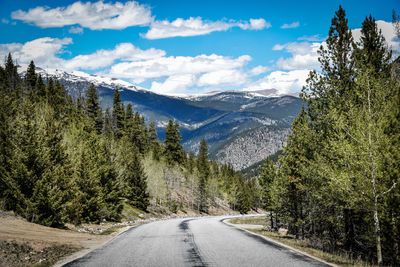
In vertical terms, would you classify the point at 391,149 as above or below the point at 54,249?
above

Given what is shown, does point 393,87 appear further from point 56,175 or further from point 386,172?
point 56,175

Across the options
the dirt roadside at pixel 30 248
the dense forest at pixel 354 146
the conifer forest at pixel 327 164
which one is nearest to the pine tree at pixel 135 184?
the conifer forest at pixel 327 164

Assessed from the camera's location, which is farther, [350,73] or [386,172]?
[350,73]

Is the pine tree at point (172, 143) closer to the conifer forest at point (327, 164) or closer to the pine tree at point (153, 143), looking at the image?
the pine tree at point (153, 143)

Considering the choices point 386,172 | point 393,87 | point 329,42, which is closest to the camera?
point 386,172

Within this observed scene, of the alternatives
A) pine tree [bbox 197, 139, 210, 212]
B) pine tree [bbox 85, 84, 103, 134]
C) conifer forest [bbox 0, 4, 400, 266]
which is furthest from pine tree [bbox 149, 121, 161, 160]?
conifer forest [bbox 0, 4, 400, 266]

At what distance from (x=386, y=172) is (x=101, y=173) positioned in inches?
1168

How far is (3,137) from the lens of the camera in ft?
80.9

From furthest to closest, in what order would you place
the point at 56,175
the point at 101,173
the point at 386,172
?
the point at 101,173
the point at 56,175
the point at 386,172

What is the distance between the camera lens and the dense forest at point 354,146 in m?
12.9

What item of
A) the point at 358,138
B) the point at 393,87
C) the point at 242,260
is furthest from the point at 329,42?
the point at 242,260

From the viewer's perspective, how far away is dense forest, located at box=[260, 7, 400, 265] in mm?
12852

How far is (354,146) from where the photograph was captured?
13.0 m

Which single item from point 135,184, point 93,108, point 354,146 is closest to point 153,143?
point 93,108
